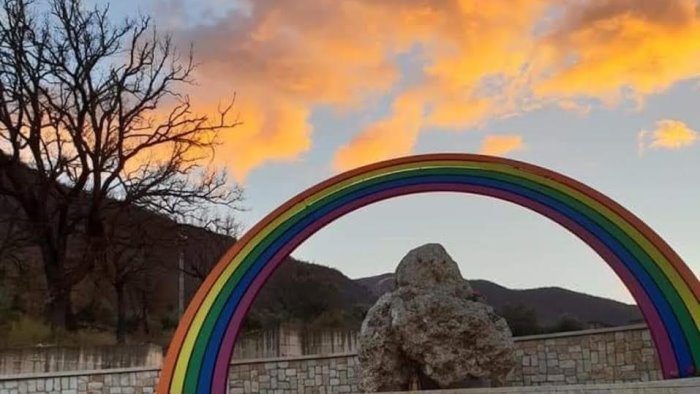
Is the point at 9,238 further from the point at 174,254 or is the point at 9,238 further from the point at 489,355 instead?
the point at 489,355

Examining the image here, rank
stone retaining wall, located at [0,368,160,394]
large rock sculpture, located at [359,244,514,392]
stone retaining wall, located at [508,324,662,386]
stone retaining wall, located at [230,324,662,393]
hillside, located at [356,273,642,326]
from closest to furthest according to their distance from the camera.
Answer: large rock sculpture, located at [359,244,514,392], stone retaining wall, located at [0,368,160,394], stone retaining wall, located at [508,324,662,386], stone retaining wall, located at [230,324,662,393], hillside, located at [356,273,642,326]

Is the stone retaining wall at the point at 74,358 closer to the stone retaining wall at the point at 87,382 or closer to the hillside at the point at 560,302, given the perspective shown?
the stone retaining wall at the point at 87,382

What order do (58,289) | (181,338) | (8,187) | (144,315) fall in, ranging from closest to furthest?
(181,338) < (58,289) < (8,187) < (144,315)

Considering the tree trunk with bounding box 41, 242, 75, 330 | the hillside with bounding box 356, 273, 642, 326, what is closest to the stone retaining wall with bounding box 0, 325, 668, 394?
the tree trunk with bounding box 41, 242, 75, 330

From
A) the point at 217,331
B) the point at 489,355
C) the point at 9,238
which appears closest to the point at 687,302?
the point at 489,355

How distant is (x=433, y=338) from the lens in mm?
14648

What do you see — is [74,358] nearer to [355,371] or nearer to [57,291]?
[57,291]

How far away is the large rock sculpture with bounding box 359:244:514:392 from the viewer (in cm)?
1468

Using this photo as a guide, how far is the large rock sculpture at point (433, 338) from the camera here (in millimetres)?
14680

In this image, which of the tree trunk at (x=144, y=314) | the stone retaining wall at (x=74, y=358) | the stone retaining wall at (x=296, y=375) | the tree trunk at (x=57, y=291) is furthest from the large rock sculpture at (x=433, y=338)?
the tree trunk at (x=144, y=314)

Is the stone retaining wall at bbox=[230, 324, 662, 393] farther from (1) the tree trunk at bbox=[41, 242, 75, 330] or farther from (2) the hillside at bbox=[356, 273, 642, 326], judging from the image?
(2) the hillside at bbox=[356, 273, 642, 326]

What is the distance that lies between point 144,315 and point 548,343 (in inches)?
612

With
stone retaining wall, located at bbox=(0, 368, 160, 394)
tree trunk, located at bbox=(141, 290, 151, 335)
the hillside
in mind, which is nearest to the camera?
stone retaining wall, located at bbox=(0, 368, 160, 394)

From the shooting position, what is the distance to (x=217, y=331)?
13.5 metres
